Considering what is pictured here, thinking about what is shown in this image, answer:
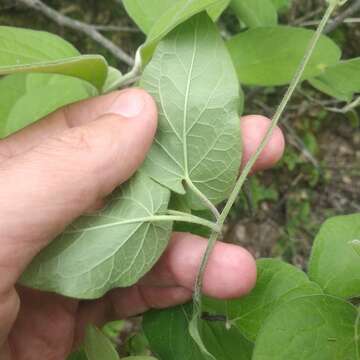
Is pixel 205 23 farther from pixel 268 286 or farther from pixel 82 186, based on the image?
pixel 268 286

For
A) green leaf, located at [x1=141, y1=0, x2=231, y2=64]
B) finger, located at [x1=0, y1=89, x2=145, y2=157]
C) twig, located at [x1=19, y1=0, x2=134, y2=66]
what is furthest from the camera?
twig, located at [x1=19, y1=0, x2=134, y2=66]

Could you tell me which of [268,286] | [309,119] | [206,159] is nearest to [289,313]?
[268,286]

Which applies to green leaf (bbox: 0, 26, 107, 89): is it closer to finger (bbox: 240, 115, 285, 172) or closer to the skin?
the skin

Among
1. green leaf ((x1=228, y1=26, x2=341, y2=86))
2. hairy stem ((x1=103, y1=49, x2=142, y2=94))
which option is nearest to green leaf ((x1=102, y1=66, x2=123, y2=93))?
hairy stem ((x1=103, y1=49, x2=142, y2=94))

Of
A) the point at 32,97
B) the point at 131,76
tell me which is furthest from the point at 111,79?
the point at 32,97

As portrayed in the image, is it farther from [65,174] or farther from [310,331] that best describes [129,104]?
[310,331]

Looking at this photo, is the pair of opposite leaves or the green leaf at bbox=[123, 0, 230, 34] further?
the green leaf at bbox=[123, 0, 230, 34]
